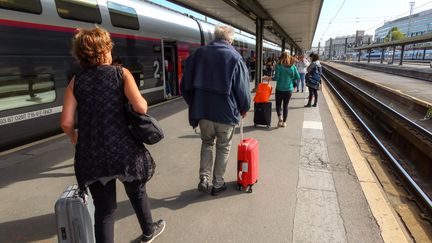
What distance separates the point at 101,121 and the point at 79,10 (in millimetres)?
4889

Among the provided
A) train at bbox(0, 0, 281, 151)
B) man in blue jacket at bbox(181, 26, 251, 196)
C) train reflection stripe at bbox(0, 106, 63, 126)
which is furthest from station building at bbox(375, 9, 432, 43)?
man in blue jacket at bbox(181, 26, 251, 196)

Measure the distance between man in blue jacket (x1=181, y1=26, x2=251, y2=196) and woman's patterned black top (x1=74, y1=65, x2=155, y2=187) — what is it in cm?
125

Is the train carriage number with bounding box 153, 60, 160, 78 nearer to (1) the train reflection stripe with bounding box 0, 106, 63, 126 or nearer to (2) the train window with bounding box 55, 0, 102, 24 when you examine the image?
(2) the train window with bounding box 55, 0, 102, 24

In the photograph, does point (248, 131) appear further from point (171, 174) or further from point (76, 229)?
point (76, 229)

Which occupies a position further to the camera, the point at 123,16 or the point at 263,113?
the point at 123,16

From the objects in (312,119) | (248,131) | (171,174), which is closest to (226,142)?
(171,174)

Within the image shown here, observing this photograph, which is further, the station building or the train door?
the station building

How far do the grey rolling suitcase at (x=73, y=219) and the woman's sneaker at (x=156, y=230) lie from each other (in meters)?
0.57

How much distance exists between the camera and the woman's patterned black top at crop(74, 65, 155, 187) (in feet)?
6.86

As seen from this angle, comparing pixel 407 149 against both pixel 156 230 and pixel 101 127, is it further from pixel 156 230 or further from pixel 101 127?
pixel 101 127

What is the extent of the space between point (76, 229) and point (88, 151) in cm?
55

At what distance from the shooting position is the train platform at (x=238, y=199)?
288 centimetres

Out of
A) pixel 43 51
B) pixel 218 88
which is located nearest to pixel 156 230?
pixel 218 88

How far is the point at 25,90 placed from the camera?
5133 mm
